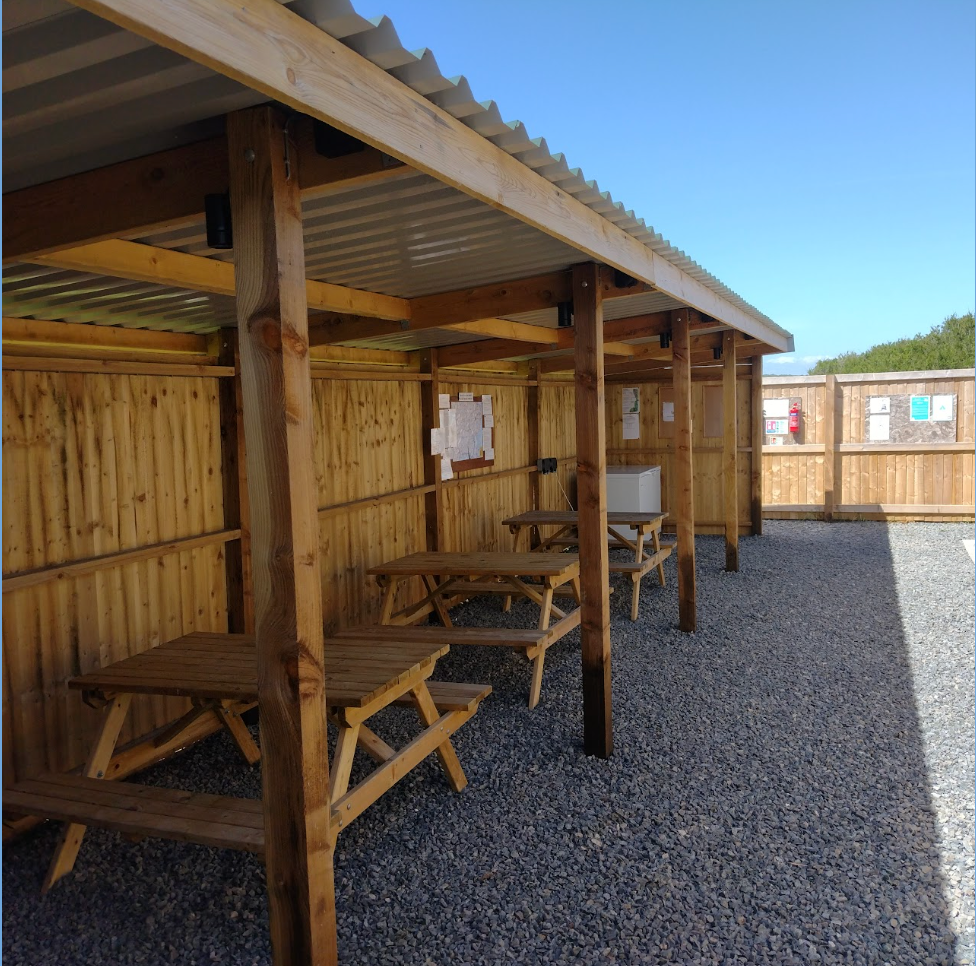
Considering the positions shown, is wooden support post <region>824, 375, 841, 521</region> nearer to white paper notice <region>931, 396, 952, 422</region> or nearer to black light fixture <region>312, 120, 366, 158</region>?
white paper notice <region>931, 396, 952, 422</region>

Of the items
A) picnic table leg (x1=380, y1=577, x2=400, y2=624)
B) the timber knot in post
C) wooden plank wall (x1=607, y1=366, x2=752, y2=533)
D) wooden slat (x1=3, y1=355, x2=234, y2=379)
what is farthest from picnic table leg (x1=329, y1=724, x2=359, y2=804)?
wooden plank wall (x1=607, y1=366, x2=752, y2=533)

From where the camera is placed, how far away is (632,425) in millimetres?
12352

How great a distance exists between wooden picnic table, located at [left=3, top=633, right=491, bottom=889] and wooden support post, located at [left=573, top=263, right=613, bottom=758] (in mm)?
662

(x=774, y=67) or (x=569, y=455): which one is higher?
(x=774, y=67)

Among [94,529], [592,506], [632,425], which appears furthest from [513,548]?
[94,529]

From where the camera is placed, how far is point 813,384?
472 inches

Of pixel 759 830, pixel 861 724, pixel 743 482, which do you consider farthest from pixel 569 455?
pixel 759 830

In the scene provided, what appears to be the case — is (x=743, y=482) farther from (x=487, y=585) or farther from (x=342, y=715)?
(x=342, y=715)

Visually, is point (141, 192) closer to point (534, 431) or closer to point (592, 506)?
point (592, 506)

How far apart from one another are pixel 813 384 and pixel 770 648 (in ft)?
23.3

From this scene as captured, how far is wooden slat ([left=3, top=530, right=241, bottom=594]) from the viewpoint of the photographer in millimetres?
3629

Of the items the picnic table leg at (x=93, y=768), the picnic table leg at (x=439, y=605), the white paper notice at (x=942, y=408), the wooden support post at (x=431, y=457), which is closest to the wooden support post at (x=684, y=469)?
the picnic table leg at (x=439, y=605)

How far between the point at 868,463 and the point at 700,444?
254 centimetres

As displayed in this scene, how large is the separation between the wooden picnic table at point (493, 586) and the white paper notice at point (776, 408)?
6.99 m
